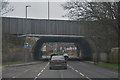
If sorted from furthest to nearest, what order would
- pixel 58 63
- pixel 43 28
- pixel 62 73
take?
1. pixel 43 28
2. pixel 58 63
3. pixel 62 73

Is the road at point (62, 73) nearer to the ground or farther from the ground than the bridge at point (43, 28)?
nearer to the ground

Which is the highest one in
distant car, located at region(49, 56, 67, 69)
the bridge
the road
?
the bridge

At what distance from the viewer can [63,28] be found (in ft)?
148

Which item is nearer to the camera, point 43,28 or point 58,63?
point 58,63

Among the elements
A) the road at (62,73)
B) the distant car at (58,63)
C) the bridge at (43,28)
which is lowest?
the road at (62,73)

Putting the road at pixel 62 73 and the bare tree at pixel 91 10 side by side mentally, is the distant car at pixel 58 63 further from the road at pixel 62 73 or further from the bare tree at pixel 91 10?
the bare tree at pixel 91 10

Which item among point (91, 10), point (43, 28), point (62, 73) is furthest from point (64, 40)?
point (62, 73)

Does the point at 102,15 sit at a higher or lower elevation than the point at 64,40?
higher

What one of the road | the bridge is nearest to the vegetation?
the road

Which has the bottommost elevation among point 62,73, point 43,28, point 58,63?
point 62,73

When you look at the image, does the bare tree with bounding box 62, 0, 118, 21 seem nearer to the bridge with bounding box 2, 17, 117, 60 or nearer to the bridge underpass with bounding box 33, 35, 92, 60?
the bridge with bounding box 2, 17, 117, 60

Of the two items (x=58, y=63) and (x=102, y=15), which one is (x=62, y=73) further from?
(x=102, y=15)

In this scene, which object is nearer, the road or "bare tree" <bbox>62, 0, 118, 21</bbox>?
the road

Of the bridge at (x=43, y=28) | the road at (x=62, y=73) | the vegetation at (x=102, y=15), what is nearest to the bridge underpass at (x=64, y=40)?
the bridge at (x=43, y=28)
